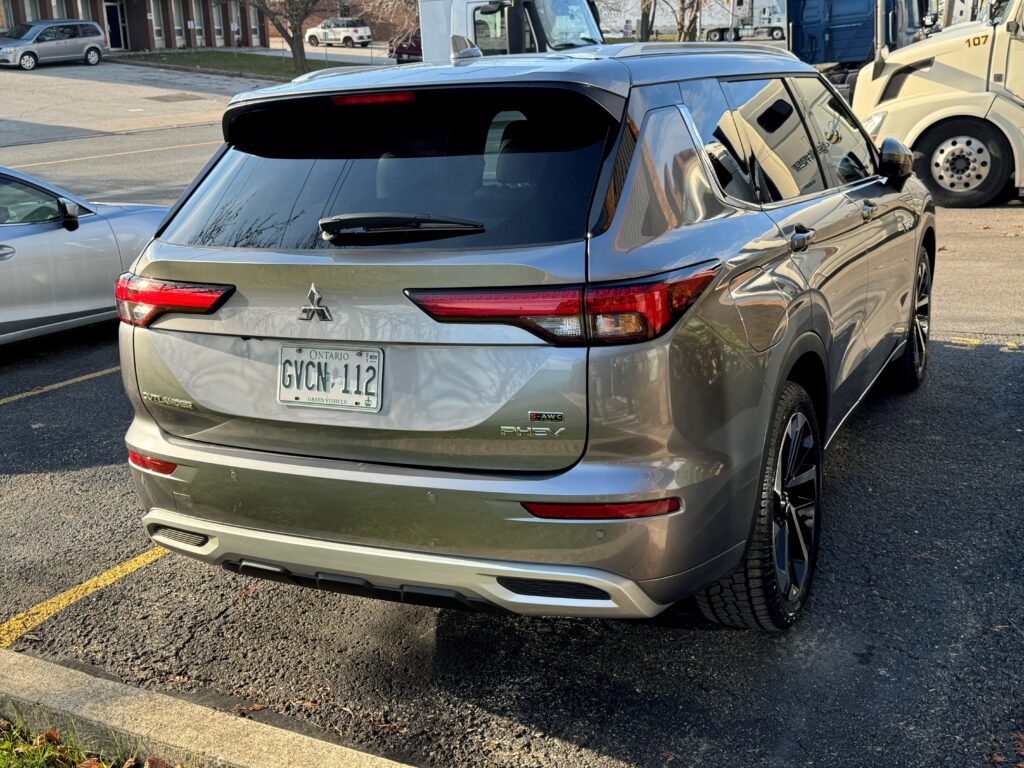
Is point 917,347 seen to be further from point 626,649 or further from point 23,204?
point 23,204

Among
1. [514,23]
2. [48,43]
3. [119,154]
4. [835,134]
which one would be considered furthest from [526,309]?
[48,43]

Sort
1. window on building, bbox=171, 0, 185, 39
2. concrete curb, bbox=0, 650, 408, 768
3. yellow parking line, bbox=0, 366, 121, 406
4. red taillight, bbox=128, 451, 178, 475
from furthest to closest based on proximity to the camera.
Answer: window on building, bbox=171, 0, 185, 39 → yellow parking line, bbox=0, 366, 121, 406 → red taillight, bbox=128, 451, 178, 475 → concrete curb, bbox=0, 650, 408, 768

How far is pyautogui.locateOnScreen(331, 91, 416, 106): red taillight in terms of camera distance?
10.4ft

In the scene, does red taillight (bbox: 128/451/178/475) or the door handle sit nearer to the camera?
red taillight (bbox: 128/451/178/475)

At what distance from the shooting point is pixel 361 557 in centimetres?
311

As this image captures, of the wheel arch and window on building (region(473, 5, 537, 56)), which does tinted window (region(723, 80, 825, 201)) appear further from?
window on building (region(473, 5, 537, 56))

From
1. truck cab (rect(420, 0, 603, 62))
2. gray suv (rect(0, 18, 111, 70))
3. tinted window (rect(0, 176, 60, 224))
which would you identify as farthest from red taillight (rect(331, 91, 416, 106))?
gray suv (rect(0, 18, 111, 70))

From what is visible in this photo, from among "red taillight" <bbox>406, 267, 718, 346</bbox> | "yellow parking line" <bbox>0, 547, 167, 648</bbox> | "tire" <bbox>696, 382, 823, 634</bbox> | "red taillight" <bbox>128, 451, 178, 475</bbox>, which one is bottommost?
"yellow parking line" <bbox>0, 547, 167, 648</bbox>

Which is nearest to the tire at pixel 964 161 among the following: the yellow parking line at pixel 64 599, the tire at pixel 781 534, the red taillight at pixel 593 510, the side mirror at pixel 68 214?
the side mirror at pixel 68 214

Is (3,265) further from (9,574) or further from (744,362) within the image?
(744,362)

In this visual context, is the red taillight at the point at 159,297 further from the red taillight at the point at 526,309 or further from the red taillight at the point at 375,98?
the red taillight at the point at 526,309

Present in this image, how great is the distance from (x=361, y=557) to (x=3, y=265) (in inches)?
214

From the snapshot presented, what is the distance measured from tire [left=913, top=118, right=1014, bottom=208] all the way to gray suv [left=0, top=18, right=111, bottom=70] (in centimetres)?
3917

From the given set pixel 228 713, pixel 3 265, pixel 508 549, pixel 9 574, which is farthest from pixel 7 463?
pixel 508 549
